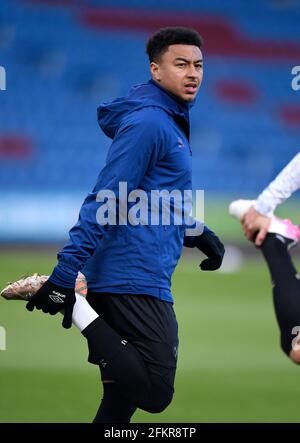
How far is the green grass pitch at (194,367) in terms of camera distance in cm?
643

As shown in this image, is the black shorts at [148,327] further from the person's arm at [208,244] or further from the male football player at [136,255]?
the person's arm at [208,244]

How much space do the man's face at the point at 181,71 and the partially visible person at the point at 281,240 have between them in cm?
70

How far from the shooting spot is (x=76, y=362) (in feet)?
27.6

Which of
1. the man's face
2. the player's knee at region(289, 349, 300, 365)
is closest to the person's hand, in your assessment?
the player's knee at region(289, 349, 300, 365)

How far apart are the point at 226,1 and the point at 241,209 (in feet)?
62.2

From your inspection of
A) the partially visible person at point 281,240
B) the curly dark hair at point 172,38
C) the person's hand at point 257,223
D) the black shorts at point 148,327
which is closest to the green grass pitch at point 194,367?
the partially visible person at point 281,240

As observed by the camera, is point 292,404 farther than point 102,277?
Yes

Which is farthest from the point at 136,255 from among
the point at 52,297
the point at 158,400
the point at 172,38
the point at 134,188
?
the point at 172,38

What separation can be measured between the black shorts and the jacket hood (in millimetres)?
807

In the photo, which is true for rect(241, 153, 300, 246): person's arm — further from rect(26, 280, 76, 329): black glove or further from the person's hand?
rect(26, 280, 76, 329): black glove

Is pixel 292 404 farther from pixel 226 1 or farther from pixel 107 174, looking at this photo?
pixel 226 1

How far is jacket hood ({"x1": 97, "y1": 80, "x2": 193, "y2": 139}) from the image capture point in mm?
4441

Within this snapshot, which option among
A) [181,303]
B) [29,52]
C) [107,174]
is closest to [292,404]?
[107,174]
